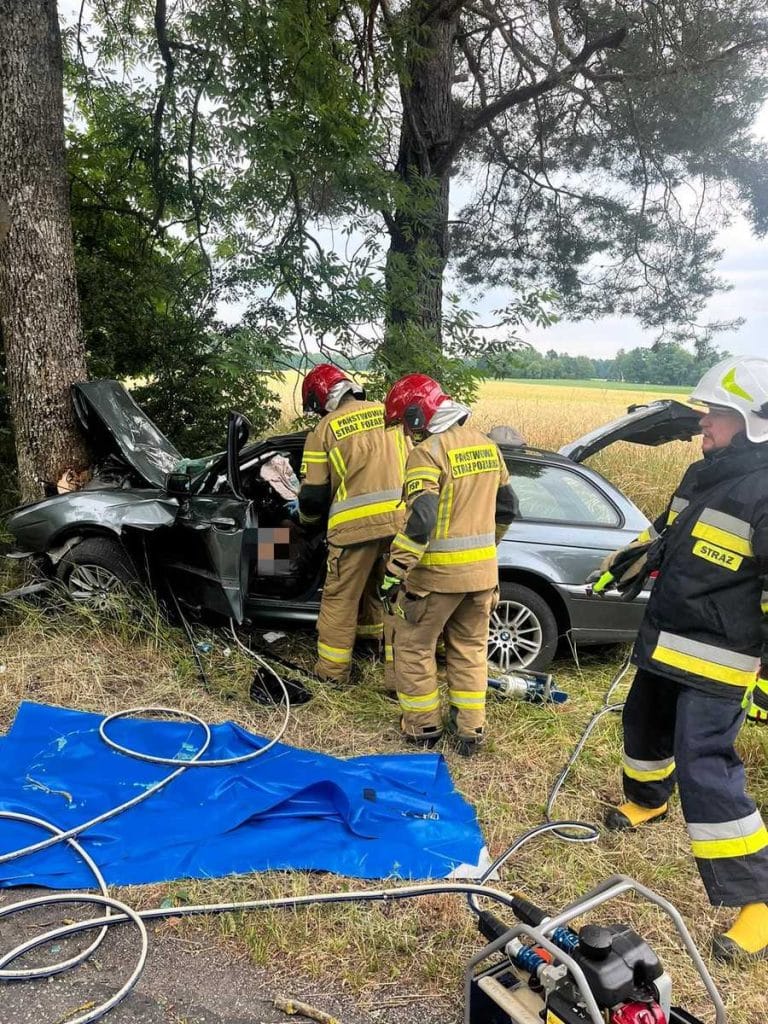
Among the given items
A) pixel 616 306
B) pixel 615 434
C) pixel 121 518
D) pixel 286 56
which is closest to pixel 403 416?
pixel 615 434

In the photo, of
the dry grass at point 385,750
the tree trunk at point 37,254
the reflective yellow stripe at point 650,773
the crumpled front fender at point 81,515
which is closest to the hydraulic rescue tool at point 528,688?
the dry grass at point 385,750

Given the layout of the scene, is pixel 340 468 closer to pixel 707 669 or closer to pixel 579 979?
pixel 707 669

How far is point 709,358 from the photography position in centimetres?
832

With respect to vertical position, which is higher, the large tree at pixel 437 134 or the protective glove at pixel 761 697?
the large tree at pixel 437 134

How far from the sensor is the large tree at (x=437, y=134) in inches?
206

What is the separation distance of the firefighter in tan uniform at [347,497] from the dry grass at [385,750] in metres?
0.38

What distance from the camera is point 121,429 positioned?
16.7 feet

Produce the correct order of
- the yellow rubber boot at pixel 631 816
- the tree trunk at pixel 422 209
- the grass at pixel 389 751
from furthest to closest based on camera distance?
the tree trunk at pixel 422 209 → the yellow rubber boot at pixel 631 816 → the grass at pixel 389 751

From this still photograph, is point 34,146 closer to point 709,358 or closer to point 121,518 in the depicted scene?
point 121,518

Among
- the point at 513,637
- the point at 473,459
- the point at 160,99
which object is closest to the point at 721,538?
the point at 473,459

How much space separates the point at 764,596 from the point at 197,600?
3.14 meters

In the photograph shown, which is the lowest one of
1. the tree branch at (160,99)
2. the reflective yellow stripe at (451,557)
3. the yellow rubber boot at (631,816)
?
the yellow rubber boot at (631,816)

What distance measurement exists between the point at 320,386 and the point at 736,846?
3033 mm

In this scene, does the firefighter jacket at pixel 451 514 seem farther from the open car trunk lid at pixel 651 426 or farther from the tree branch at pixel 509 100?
the tree branch at pixel 509 100
